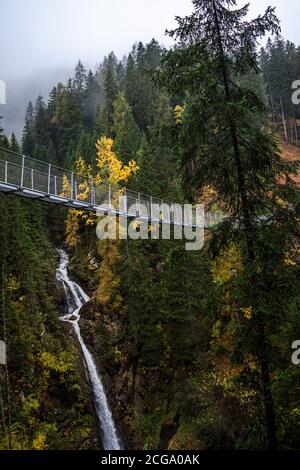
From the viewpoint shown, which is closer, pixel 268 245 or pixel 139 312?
pixel 268 245

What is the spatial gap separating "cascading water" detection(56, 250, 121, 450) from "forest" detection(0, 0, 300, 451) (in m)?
0.44

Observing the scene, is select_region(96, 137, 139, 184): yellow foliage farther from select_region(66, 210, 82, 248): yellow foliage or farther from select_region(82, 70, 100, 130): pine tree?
select_region(82, 70, 100, 130): pine tree

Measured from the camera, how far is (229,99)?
7.50 meters

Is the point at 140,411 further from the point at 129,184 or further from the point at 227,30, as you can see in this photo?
the point at 227,30

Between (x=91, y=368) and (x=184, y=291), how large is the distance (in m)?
6.91

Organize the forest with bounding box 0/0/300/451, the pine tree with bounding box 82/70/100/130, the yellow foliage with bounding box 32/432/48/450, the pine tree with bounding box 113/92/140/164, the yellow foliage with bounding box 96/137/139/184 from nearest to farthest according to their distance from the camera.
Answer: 1. the forest with bounding box 0/0/300/451
2. the yellow foliage with bounding box 32/432/48/450
3. the yellow foliage with bounding box 96/137/139/184
4. the pine tree with bounding box 113/92/140/164
5. the pine tree with bounding box 82/70/100/130

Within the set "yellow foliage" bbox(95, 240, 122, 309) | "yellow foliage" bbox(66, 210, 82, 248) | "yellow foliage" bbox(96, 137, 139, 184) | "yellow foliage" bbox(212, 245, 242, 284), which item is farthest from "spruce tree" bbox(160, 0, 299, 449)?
"yellow foliage" bbox(66, 210, 82, 248)

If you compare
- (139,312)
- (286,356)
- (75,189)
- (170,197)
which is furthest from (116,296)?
(286,356)

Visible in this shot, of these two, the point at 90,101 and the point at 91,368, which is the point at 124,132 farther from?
the point at 90,101

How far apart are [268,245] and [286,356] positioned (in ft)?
11.6

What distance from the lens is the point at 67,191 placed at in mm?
15453

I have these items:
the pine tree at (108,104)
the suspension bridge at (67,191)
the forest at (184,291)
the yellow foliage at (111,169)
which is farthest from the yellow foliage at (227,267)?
the pine tree at (108,104)

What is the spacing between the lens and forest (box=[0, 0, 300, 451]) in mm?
7359

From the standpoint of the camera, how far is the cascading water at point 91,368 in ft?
61.4
